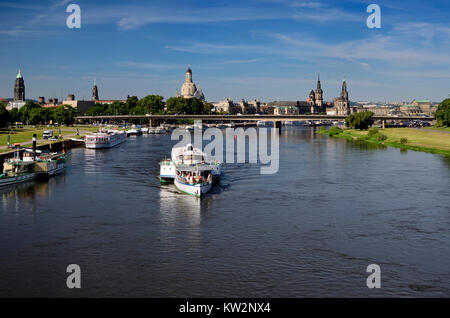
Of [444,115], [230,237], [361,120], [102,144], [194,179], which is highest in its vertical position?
[444,115]

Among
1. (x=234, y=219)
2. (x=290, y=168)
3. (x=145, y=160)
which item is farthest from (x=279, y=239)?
(x=145, y=160)

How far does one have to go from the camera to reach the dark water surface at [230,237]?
2191 centimetres

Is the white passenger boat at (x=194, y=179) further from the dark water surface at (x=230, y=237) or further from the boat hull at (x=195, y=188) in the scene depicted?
the dark water surface at (x=230, y=237)

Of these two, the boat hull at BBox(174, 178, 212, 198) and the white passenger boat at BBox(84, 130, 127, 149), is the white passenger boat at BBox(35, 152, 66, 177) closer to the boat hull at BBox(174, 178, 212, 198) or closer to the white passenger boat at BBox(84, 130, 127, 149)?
the boat hull at BBox(174, 178, 212, 198)

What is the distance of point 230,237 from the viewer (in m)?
28.6

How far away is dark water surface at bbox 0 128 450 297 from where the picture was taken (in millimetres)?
21906

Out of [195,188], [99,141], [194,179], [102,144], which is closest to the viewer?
[195,188]

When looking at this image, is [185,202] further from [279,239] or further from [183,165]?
[279,239]

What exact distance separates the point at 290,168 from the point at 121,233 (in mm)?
32974

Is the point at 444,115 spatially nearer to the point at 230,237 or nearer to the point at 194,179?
the point at 194,179

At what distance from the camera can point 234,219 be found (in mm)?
32781

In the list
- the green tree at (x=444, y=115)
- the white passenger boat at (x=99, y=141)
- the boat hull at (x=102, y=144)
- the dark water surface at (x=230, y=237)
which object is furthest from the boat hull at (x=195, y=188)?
the green tree at (x=444, y=115)

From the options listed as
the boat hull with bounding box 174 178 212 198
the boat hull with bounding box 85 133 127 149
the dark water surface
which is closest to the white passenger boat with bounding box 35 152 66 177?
the dark water surface

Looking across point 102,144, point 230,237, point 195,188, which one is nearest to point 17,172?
point 195,188
